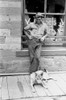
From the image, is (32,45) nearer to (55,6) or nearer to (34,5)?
(34,5)

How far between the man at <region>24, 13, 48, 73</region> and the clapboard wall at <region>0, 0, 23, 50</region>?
10.8 inches

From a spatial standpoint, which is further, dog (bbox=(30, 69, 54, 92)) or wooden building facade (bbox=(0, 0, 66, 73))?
wooden building facade (bbox=(0, 0, 66, 73))

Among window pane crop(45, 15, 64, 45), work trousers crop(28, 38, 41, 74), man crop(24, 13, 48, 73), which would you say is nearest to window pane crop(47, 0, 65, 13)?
window pane crop(45, 15, 64, 45)

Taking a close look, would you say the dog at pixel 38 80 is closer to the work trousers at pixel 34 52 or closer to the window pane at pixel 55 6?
the work trousers at pixel 34 52

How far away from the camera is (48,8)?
A: 5.31 meters

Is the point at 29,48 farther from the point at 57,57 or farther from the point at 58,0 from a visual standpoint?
the point at 58,0

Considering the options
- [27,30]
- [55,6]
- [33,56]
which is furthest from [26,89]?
[55,6]

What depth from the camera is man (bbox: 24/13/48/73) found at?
4.87 meters

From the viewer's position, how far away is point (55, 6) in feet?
17.6

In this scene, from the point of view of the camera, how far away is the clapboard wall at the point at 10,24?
15.8ft

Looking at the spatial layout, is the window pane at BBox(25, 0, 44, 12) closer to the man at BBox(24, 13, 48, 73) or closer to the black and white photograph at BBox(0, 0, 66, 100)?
the black and white photograph at BBox(0, 0, 66, 100)

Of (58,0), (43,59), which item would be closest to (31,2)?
(58,0)

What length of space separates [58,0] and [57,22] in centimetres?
62

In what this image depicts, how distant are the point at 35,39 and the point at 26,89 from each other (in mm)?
1357
